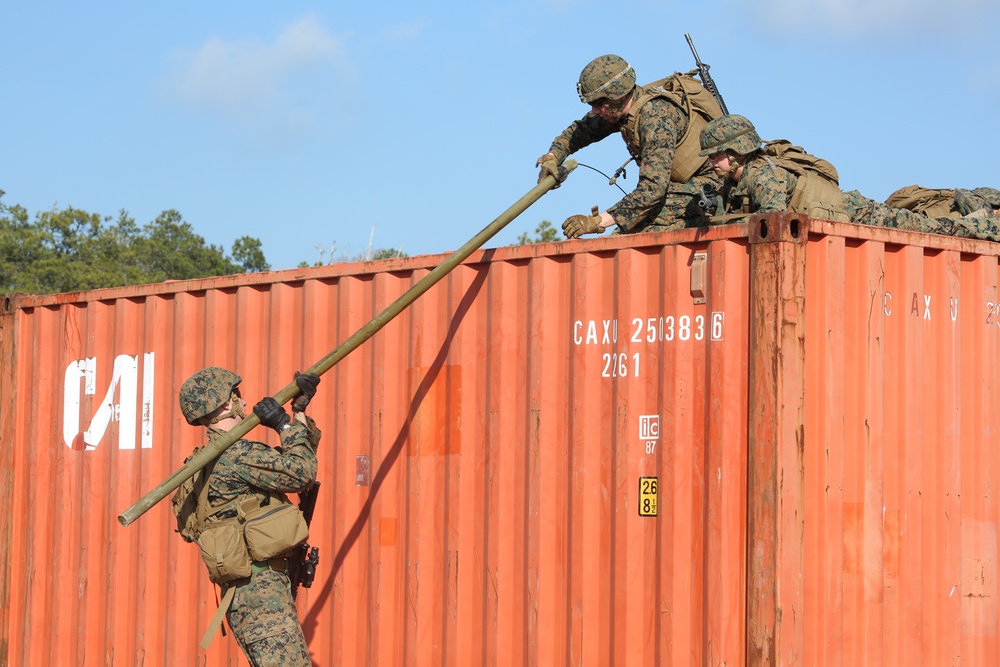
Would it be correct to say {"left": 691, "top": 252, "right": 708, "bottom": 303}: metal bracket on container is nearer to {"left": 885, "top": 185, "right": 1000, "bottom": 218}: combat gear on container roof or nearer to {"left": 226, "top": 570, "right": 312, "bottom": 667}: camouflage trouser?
{"left": 885, "top": 185, "right": 1000, "bottom": 218}: combat gear on container roof

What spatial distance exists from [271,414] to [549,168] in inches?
85.5

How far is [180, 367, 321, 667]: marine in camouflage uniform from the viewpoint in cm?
549

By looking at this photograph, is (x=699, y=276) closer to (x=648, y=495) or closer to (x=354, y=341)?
(x=648, y=495)

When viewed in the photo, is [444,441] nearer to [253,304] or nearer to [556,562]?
[556,562]

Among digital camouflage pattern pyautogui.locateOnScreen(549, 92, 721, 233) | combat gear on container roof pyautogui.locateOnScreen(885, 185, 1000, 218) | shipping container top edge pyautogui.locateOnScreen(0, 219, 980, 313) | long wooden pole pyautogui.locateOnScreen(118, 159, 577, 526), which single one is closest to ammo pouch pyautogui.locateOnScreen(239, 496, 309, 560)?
long wooden pole pyautogui.locateOnScreen(118, 159, 577, 526)

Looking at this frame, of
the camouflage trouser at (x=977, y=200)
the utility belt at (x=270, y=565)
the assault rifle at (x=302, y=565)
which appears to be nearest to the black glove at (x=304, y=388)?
the assault rifle at (x=302, y=565)

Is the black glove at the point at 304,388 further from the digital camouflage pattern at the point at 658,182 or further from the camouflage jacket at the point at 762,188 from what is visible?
→ the camouflage jacket at the point at 762,188

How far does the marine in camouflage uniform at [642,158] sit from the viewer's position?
6.29 metres

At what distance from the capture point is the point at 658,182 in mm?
6297

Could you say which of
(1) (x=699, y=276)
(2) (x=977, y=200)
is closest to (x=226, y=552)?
(1) (x=699, y=276)

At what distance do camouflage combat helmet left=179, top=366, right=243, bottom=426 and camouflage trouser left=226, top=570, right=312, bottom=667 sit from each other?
2.46 feet

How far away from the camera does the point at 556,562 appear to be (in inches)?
222

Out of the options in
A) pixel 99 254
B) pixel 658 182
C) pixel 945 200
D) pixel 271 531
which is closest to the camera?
pixel 271 531

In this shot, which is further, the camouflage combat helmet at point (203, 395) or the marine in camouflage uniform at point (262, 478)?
the camouflage combat helmet at point (203, 395)
